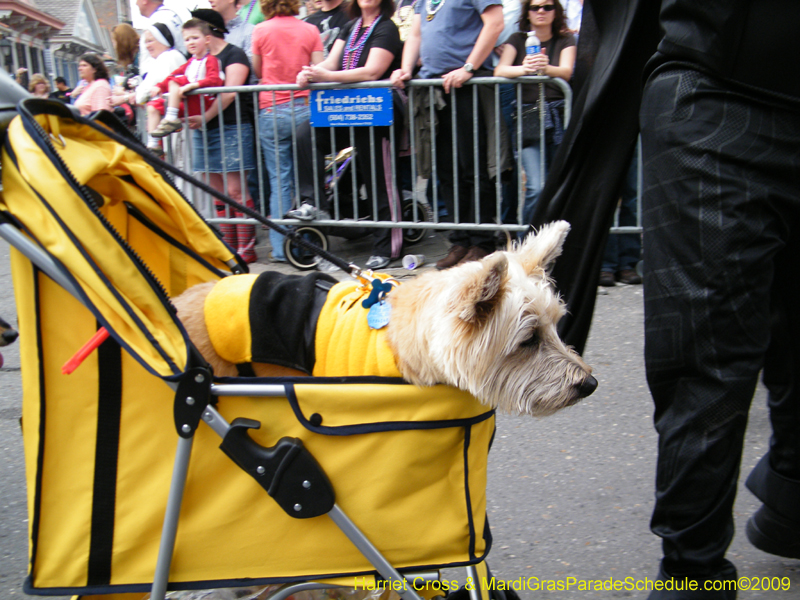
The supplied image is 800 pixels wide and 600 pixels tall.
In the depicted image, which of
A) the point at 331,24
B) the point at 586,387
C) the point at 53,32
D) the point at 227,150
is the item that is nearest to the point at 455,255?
the point at 227,150

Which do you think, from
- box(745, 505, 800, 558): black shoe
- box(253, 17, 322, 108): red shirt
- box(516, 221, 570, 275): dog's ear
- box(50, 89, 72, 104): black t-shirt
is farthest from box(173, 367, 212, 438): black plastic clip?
box(253, 17, 322, 108): red shirt

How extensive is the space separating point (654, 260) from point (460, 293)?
0.52 m

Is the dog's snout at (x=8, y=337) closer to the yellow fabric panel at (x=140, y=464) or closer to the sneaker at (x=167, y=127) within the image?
the yellow fabric panel at (x=140, y=464)

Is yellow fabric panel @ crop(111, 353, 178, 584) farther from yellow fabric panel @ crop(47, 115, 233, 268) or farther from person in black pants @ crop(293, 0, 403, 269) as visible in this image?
person in black pants @ crop(293, 0, 403, 269)

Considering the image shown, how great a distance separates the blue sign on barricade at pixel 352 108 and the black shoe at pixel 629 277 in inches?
83.7

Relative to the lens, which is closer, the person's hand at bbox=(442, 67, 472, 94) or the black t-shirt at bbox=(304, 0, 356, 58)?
the person's hand at bbox=(442, 67, 472, 94)

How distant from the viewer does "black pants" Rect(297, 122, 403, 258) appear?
19.6 ft

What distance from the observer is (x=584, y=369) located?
2.12 metres

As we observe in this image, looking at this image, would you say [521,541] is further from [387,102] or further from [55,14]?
[55,14]

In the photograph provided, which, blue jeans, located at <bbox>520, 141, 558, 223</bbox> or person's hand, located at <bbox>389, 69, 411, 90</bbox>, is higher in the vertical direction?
person's hand, located at <bbox>389, 69, 411, 90</bbox>

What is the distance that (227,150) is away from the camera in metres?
6.50

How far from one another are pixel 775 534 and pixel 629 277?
3303 mm

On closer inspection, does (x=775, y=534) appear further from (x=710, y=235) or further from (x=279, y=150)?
(x=279, y=150)

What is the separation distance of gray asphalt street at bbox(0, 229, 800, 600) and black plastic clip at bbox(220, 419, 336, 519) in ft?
3.44
